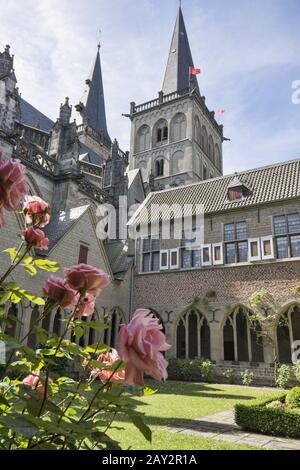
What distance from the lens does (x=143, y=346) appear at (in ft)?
4.06

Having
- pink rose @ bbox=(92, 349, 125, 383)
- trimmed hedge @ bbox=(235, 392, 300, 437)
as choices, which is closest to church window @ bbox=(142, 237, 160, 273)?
trimmed hedge @ bbox=(235, 392, 300, 437)

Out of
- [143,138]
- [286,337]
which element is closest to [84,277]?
[286,337]

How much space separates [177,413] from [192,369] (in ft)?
27.4

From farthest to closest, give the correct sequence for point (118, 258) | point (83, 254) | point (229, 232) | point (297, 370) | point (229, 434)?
point (118, 258), point (229, 232), point (83, 254), point (297, 370), point (229, 434)

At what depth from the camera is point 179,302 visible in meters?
17.9

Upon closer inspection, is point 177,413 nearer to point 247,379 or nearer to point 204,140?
point 247,379

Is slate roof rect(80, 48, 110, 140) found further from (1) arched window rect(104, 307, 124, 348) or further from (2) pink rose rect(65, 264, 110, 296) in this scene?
(2) pink rose rect(65, 264, 110, 296)

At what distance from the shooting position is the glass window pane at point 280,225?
16.4m

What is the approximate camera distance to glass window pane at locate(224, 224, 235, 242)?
1770cm

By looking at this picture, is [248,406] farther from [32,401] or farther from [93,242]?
[93,242]

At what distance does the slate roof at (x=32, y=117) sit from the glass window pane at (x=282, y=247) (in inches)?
1073

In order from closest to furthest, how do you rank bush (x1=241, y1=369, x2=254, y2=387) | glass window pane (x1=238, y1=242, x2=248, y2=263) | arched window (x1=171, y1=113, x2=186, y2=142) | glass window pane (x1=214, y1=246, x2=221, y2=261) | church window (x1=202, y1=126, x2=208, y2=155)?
bush (x1=241, y1=369, x2=254, y2=387)
glass window pane (x1=238, y1=242, x2=248, y2=263)
glass window pane (x1=214, y1=246, x2=221, y2=261)
arched window (x1=171, y1=113, x2=186, y2=142)
church window (x1=202, y1=126, x2=208, y2=155)

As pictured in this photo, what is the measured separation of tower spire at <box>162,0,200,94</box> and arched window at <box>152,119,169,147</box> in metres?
4.18
